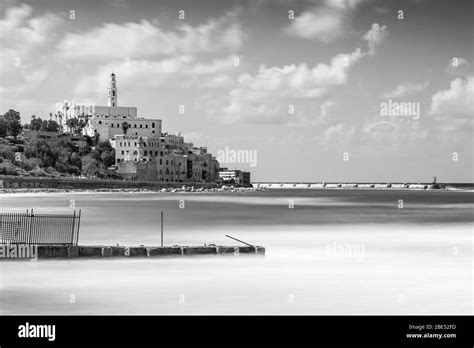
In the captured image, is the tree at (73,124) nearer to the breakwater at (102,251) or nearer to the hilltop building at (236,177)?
the hilltop building at (236,177)

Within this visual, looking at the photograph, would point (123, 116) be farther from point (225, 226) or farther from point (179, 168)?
point (225, 226)

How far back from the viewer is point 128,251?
40.8 feet

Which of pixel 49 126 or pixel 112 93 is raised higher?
pixel 112 93

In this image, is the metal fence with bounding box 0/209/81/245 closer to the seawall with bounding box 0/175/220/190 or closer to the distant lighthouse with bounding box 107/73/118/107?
the seawall with bounding box 0/175/220/190

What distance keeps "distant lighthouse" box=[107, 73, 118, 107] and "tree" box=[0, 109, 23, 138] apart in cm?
2152

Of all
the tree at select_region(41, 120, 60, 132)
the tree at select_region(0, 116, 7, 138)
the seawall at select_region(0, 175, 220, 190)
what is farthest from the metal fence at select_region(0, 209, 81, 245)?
Result: the tree at select_region(41, 120, 60, 132)

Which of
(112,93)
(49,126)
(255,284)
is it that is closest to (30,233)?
(255,284)

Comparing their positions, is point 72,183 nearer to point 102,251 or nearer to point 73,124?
point 73,124

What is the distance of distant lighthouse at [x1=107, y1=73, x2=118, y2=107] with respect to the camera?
360 feet

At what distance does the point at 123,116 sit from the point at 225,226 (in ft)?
274

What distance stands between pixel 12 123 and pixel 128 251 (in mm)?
79956

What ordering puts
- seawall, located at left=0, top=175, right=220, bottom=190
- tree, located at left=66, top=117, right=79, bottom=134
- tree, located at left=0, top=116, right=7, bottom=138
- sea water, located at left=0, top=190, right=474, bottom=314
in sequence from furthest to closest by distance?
tree, located at left=66, top=117, right=79, bottom=134 → tree, located at left=0, top=116, right=7, bottom=138 → seawall, located at left=0, top=175, right=220, bottom=190 → sea water, located at left=0, top=190, right=474, bottom=314
